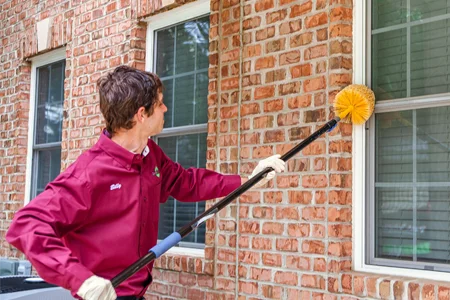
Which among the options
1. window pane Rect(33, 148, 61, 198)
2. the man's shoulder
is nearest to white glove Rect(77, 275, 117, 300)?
the man's shoulder

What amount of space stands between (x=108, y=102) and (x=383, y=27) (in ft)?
5.46

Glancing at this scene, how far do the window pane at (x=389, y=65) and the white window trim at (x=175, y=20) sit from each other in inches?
62.4

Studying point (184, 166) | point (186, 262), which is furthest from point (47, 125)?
point (186, 262)

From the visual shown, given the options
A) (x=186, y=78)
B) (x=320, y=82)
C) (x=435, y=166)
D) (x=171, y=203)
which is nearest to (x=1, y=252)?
(x=171, y=203)

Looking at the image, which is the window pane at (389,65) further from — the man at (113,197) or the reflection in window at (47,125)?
the reflection in window at (47,125)

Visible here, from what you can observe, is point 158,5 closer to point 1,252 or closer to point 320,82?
point 320,82

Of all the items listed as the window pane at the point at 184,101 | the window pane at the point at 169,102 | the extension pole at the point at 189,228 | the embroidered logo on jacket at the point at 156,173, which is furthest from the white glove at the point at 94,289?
the window pane at the point at 169,102

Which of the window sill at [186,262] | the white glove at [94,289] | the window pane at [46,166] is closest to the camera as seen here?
the white glove at [94,289]

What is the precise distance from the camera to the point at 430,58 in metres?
3.51

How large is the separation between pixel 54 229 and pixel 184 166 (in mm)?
2464

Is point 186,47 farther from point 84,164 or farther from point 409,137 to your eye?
point 84,164

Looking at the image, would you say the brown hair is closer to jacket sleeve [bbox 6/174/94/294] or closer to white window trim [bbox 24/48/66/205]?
jacket sleeve [bbox 6/174/94/294]

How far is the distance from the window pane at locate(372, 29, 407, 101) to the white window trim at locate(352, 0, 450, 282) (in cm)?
6

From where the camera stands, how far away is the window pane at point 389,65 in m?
3.63
